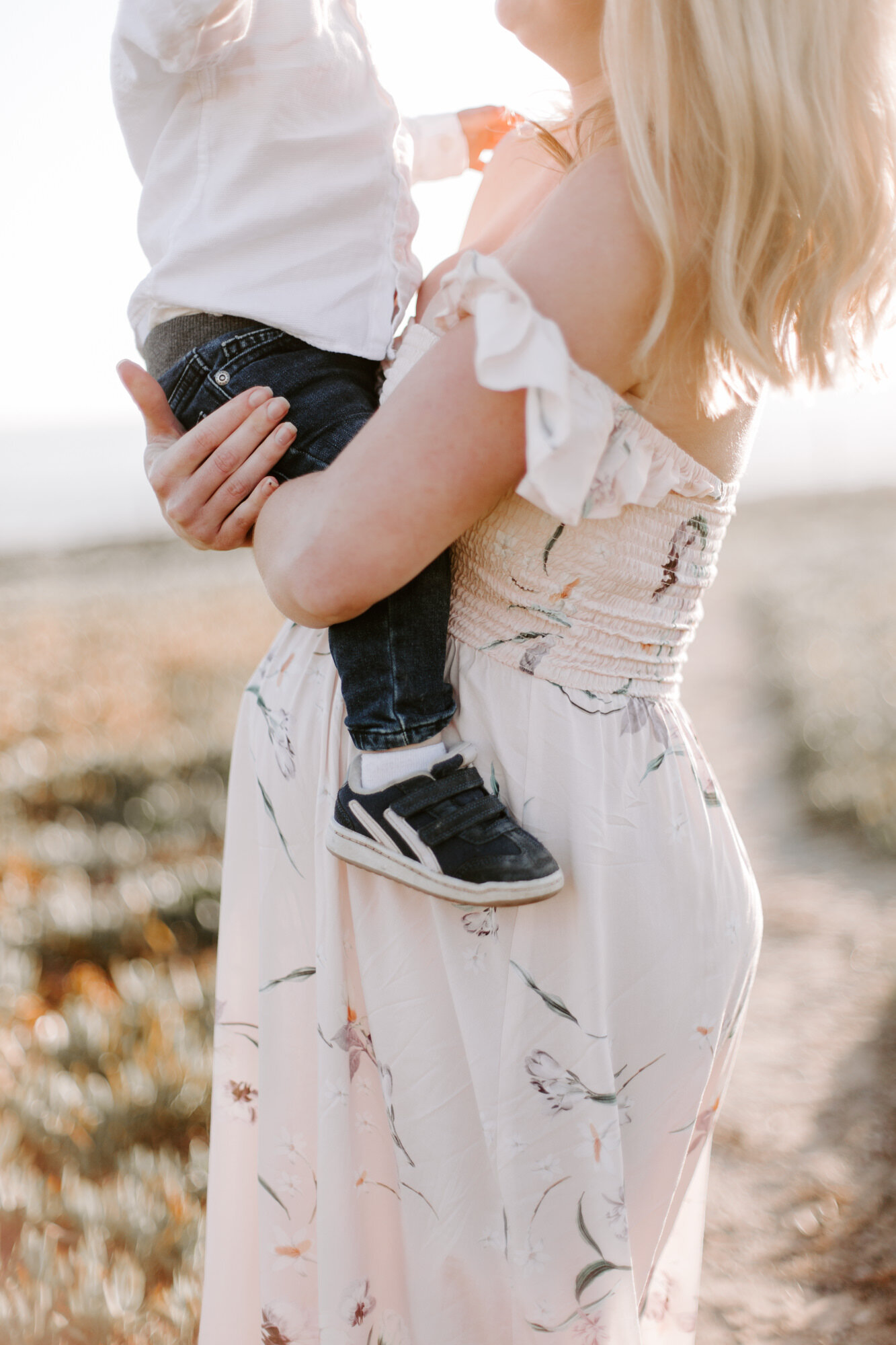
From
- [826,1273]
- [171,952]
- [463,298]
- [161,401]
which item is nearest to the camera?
[463,298]

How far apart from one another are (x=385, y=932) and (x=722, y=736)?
6.32 m

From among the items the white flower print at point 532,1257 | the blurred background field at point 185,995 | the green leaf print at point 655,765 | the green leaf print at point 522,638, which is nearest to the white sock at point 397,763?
the green leaf print at point 522,638

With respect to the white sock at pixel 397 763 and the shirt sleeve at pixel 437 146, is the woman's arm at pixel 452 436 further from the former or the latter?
the shirt sleeve at pixel 437 146

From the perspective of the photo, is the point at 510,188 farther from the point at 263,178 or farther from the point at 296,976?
the point at 296,976

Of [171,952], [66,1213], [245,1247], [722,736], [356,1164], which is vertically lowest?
[722,736]

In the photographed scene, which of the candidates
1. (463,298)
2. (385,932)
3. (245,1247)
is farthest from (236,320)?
(245,1247)

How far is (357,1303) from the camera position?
1.21 m

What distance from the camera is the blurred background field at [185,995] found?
217 centimetres

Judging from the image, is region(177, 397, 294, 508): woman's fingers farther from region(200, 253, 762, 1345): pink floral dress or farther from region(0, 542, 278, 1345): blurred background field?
region(0, 542, 278, 1345): blurred background field

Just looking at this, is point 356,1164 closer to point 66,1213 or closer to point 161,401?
point 161,401

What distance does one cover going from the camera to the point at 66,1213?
217 cm

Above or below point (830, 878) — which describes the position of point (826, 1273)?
above

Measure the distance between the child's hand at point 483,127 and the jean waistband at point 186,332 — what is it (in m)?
0.66

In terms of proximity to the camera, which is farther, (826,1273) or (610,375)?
(826,1273)
